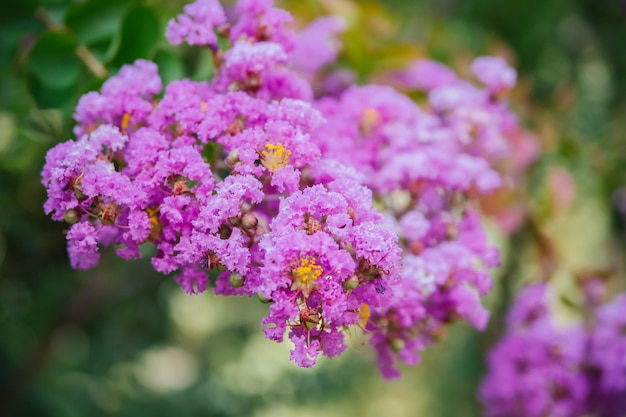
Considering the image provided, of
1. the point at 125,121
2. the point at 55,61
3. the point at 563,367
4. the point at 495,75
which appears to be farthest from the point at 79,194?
the point at 563,367

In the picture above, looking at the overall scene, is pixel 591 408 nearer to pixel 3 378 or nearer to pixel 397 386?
pixel 3 378

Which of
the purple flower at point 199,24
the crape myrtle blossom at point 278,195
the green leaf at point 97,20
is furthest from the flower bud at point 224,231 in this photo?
the green leaf at point 97,20

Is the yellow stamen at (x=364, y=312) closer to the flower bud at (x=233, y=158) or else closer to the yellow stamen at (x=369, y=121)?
the flower bud at (x=233, y=158)

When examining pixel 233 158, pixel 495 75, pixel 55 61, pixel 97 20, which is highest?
pixel 495 75

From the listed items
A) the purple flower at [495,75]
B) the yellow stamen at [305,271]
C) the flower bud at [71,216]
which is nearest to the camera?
the yellow stamen at [305,271]

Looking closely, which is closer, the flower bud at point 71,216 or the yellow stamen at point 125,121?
the flower bud at point 71,216

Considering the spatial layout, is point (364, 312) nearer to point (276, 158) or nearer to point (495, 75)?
point (276, 158)
